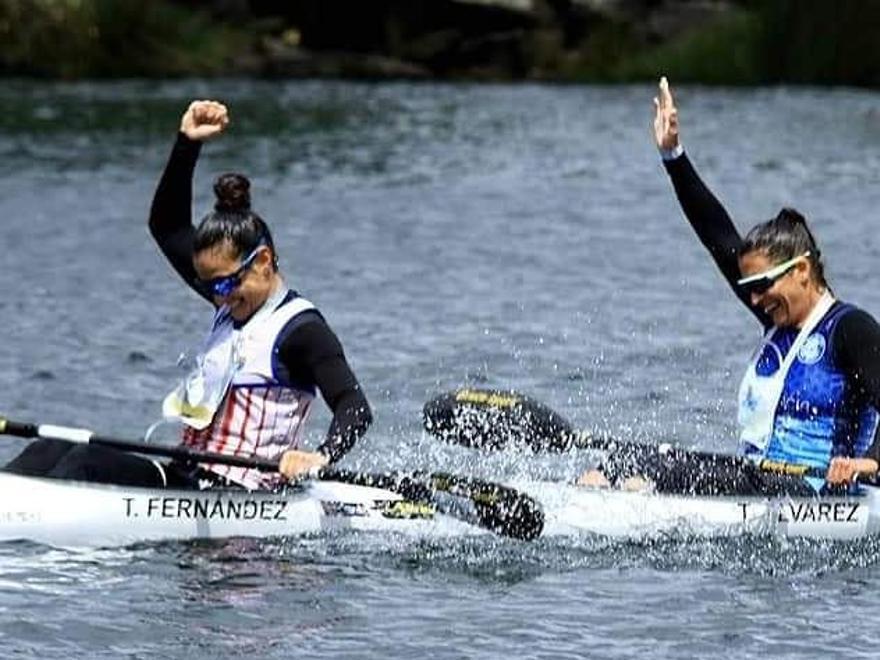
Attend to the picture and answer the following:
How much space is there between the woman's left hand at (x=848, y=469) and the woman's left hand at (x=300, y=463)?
2.08 metres

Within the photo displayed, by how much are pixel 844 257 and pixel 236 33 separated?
27281mm

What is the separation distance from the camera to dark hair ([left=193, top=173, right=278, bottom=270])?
33.8 feet

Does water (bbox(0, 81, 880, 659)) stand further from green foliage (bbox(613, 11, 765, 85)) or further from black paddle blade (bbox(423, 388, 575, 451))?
green foliage (bbox(613, 11, 765, 85))

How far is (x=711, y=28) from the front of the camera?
45562mm

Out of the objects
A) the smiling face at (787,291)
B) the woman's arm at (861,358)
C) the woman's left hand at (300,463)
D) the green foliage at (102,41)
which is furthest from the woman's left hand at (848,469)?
the green foliage at (102,41)

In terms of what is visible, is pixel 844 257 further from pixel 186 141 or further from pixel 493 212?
pixel 186 141

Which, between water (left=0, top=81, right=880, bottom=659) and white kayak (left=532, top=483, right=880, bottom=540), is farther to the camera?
white kayak (left=532, top=483, right=880, bottom=540)

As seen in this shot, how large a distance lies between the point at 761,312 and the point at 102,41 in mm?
34673

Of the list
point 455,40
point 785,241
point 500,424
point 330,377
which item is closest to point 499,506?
point 500,424

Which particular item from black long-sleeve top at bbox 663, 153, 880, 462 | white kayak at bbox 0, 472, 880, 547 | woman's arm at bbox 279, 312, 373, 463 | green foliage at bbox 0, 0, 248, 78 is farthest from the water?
green foliage at bbox 0, 0, 248, 78

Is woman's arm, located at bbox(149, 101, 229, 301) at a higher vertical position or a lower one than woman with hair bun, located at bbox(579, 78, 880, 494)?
higher

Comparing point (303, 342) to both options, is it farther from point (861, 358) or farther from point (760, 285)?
point (861, 358)

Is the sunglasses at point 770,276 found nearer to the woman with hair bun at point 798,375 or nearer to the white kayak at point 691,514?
the woman with hair bun at point 798,375

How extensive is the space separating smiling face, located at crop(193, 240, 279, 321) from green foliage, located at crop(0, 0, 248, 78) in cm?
3393
